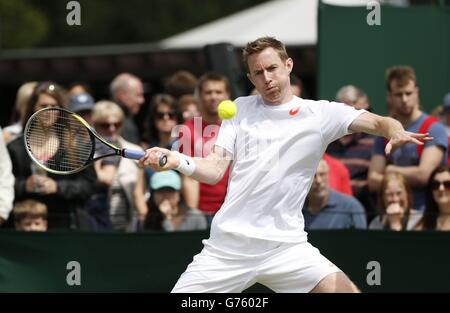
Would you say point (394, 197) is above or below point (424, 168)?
below

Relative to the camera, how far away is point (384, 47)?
34.6 feet

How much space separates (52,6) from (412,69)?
123 feet

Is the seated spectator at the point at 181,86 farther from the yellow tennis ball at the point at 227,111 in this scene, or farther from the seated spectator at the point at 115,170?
the yellow tennis ball at the point at 227,111

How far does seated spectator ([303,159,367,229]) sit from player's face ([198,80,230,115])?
101cm

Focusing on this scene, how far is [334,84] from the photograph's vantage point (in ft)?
33.8

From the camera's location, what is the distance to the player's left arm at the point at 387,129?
266 inches

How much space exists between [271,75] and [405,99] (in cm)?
264

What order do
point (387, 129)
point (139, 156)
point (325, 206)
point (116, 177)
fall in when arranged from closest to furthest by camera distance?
point (387, 129) < point (139, 156) < point (325, 206) < point (116, 177)

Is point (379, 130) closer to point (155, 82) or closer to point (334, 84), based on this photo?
point (334, 84)

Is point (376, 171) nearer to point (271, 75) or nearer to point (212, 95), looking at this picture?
point (212, 95)

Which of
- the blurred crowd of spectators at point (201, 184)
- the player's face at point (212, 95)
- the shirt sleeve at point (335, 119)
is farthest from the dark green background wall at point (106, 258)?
the shirt sleeve at point (335, 119)

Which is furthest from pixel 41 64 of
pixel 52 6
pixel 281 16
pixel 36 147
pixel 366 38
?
pixel 52 6

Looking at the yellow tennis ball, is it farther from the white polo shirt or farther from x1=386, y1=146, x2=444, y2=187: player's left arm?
x1=386, y1=146, x2=444, y2=187: player's left arm

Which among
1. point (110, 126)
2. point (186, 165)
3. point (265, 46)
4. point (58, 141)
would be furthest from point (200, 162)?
point (110, 126)
